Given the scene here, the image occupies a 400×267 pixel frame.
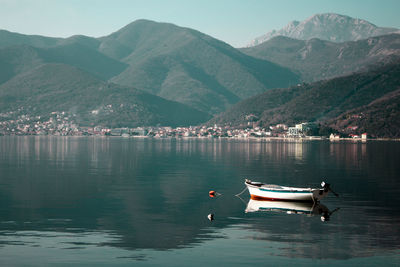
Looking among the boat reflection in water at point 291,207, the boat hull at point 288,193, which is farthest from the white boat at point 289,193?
the boat reflection in water at point 291,207

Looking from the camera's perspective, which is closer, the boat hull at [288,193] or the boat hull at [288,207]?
the boat hull at [288,207]

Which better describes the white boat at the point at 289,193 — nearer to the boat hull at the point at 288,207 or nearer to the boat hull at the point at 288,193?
the boat hull at the point at 288,193

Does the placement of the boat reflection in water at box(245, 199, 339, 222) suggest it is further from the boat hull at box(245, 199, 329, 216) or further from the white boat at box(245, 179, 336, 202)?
the white boat at box(245, 179, 336, 202)

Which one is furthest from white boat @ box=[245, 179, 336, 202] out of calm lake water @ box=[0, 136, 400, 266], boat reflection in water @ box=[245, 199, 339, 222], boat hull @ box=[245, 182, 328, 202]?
calm lake water @ box=[0, 136, 400, 266]

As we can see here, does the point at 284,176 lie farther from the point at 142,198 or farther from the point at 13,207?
the point at 13,207

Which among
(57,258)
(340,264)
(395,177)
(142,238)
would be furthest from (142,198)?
(395,177)

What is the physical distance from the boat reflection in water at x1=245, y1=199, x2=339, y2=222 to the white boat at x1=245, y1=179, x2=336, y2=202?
0.40 metres

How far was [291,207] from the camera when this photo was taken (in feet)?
153

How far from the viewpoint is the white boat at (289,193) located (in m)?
48.0

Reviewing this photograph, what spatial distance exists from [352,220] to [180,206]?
1423 cm

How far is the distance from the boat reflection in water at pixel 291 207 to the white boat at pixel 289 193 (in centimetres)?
40

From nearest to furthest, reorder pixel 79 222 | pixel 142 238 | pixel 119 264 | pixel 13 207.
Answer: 1. pixel 119 264
2. pixel 142 238
3. pixel 79 222
4. pixel 13 207

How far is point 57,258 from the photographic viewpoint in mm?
28547

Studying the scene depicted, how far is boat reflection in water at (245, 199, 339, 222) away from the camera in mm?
43938
